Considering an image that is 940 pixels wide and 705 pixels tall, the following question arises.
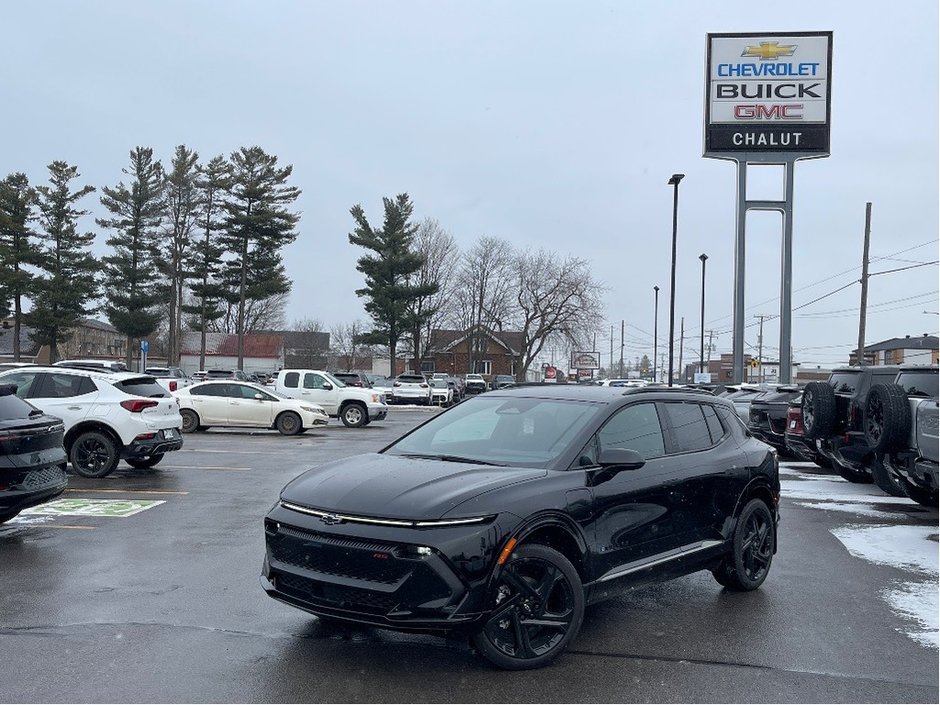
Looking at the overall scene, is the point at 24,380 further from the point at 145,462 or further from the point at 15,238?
the point at 15,238

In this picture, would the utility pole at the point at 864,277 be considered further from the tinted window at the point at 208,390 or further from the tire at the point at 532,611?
the tire at the point at 532,611

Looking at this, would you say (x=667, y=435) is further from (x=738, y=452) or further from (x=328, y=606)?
(x=328, y=606)

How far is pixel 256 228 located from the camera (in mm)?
54375

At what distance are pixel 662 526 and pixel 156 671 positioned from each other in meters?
3.40

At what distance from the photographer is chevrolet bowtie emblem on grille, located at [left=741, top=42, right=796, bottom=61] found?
31.6 metres

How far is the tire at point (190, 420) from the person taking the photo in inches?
922

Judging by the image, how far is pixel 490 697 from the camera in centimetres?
479

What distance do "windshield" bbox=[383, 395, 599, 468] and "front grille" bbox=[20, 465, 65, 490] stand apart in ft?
13.0

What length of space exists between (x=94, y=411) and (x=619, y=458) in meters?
10.1

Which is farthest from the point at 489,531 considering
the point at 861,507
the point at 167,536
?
the point at 861,507

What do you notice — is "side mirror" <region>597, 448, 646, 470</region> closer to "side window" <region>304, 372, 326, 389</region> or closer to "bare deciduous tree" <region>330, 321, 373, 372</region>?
"side window" <region>304, 372, 326, 389</region>

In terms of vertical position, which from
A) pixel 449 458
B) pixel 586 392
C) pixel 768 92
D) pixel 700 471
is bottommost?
pixel 700 471

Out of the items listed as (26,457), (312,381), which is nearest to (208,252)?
(312,381)

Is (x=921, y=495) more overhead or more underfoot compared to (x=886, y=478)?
more underfoot
